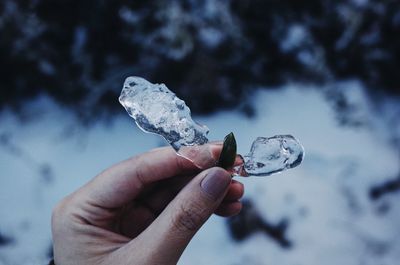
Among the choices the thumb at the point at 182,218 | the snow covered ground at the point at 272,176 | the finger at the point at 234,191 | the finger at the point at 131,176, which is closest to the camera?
the thumb at the point at 182,218

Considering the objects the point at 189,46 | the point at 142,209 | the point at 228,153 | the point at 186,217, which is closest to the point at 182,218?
the point at 186,217

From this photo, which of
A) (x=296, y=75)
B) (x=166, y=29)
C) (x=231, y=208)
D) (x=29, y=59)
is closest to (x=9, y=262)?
(x=29, y=59)

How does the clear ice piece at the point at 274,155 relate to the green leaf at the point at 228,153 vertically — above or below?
above

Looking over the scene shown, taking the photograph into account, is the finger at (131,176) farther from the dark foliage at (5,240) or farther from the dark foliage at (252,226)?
the dark foliage at (5,240)

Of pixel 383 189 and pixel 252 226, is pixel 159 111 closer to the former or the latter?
pixel 252 226

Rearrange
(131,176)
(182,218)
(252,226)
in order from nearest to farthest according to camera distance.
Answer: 1. (182,218)
2. (131,176)
3. (252,226)

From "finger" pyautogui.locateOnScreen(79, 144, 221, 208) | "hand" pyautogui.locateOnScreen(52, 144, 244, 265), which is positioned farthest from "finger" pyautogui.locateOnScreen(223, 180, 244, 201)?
"finger" pyautogui.locateOnScreen(79, 144, 221, 208)

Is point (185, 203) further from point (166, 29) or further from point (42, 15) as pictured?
point (42, 15)

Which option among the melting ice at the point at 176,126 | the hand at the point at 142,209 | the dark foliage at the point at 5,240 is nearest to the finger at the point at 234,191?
the hand at the point at 142,209
